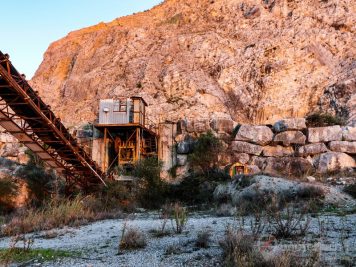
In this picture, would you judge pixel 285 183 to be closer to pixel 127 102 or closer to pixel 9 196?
pixel 127 102

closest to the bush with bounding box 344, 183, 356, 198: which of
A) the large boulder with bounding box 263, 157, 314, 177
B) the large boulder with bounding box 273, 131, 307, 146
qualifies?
the large boulder with bounding box 263, 157, 314, 177

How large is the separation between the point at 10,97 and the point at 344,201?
14.8m

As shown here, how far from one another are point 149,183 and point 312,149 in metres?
12.3

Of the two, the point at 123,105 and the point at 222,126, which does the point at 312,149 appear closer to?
the point at 222,126

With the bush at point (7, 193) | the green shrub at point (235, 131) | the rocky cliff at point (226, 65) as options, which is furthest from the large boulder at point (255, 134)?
the bush at point (7, 193)

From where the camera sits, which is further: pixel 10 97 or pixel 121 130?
pixel 121 130

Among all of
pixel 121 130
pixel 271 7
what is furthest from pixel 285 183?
pixel 271 7

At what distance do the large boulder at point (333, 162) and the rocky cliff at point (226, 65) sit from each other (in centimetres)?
608

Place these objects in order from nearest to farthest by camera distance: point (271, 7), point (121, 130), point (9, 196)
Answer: point (9, 196) → point (121, 130) → point (271, 7)

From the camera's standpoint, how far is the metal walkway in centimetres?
1432

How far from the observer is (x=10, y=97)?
1501 cm

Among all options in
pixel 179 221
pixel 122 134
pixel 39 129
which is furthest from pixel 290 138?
pixel 179 221

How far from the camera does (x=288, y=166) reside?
2445cm

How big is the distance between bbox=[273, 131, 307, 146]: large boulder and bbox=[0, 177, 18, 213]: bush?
59.6 ft
